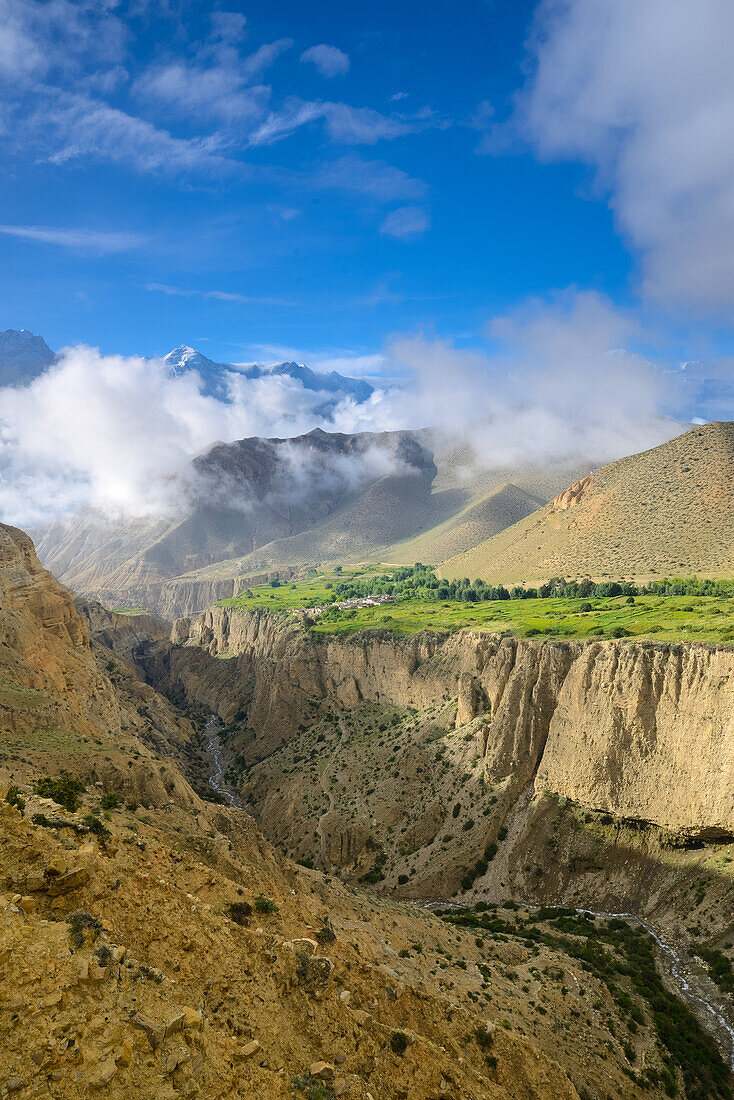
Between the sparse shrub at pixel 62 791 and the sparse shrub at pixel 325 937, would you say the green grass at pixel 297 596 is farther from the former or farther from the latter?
the sparse shrub at pixel 325 937

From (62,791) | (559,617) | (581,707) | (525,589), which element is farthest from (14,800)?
(525,589)

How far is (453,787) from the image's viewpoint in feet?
144

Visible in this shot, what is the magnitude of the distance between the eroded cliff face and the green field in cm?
298

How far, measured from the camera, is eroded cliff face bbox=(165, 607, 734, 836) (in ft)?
103

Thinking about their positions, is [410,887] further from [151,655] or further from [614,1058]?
[151,655]

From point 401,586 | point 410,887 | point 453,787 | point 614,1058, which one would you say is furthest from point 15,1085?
point 401,586

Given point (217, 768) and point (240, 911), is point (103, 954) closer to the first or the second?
point (240, 911)


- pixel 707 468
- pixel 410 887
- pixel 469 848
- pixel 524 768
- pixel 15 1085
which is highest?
pixel 707 468

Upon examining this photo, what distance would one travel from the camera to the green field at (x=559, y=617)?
130ft

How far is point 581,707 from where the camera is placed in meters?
38.6

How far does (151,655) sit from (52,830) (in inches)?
4106

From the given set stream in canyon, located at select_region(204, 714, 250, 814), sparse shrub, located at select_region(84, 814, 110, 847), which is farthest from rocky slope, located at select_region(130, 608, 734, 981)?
sparse shrub, located at select_region(84, 814, 110, 847)

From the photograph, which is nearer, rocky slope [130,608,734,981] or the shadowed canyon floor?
the shadowed canyon floor

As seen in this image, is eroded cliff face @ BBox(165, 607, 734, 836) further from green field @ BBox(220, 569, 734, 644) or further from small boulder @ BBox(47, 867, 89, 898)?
small boulder @ BBox(47, 867, 89, 898)
